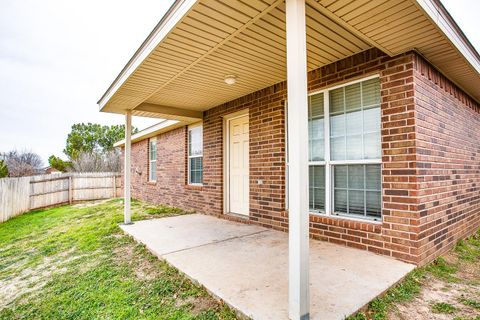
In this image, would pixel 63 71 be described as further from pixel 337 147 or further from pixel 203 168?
pixel 337 147

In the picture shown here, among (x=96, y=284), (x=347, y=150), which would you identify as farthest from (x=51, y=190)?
(x=347, y=150)

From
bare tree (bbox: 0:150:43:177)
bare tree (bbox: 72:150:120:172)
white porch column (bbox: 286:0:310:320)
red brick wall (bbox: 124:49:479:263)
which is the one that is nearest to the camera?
white porch column (bbox: 286:0:310:320)

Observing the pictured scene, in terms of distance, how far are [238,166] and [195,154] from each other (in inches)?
79.1

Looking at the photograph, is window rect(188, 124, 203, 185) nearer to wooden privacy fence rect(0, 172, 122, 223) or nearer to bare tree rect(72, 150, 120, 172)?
wooden privacy fence rect(0, 172, 122, 223)

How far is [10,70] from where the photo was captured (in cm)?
2498

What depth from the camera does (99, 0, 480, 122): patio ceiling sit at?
2312 millimetres

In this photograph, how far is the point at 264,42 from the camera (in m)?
3.12

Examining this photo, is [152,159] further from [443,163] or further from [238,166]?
[443,163]

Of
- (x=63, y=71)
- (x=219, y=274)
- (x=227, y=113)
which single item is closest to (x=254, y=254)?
(x=219, y=274)

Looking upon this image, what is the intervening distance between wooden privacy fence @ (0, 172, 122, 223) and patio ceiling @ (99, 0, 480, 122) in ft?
23.1

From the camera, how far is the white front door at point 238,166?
5.66m

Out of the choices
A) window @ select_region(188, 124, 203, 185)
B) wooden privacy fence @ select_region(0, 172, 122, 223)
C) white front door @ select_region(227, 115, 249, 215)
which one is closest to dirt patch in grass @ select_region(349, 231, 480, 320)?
white front door @ select_region(227, 115, 249, 215)

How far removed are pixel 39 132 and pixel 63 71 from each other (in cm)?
1799

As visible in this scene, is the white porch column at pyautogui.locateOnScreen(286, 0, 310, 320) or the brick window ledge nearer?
the white porch column at pyautogui.locateOnScreen(286, 0, 310, 320)
